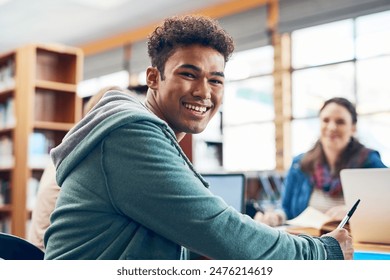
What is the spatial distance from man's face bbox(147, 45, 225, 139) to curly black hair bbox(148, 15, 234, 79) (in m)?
0.01

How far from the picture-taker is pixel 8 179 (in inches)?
151

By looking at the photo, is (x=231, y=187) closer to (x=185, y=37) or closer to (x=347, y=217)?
(x=347, y=217)

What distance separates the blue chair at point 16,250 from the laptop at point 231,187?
85 cm

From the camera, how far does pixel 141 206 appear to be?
30.8 inches

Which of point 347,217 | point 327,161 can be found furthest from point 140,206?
point 327,161

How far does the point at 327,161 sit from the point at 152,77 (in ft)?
4.25

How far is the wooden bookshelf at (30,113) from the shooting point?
3602mm

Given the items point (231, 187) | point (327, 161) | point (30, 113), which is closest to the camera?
point (231, 187)

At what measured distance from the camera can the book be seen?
1.35m

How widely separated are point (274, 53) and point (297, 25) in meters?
0.40

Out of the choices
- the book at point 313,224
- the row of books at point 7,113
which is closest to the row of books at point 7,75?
the row of books at point 7,113

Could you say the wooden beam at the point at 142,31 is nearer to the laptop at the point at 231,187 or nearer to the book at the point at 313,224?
the laptop at the point at 231,187

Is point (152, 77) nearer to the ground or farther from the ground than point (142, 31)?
nearer to the ground

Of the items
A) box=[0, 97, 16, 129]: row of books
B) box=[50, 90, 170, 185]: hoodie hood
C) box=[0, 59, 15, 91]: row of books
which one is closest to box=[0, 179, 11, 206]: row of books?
box=[0, 97, 16, 129]: row of books
